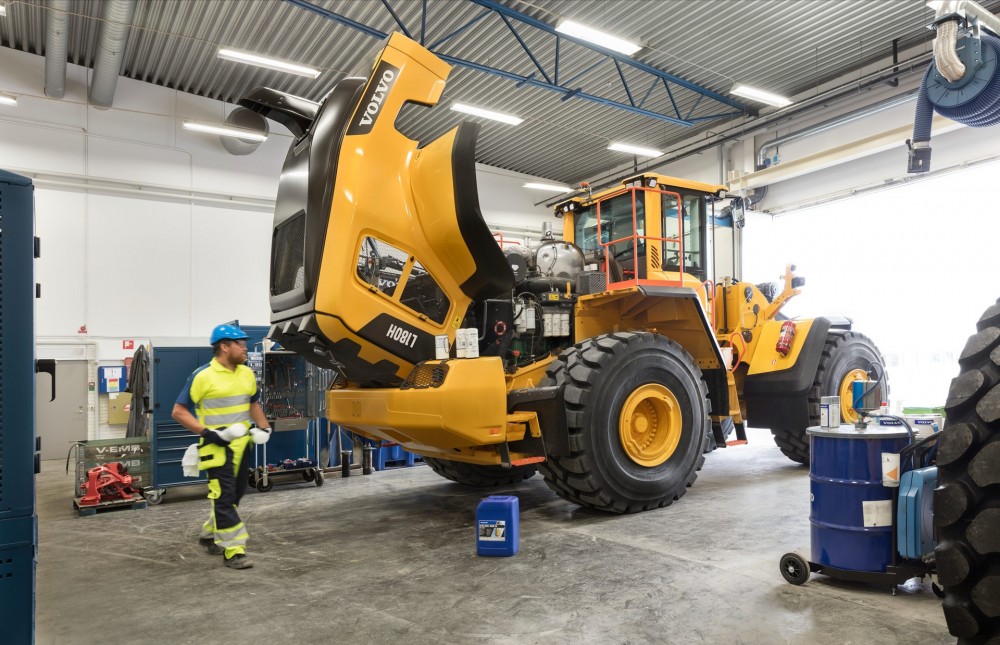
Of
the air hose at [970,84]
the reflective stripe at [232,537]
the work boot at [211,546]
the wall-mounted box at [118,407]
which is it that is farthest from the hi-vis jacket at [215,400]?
the wall-mounted box at [118,407]

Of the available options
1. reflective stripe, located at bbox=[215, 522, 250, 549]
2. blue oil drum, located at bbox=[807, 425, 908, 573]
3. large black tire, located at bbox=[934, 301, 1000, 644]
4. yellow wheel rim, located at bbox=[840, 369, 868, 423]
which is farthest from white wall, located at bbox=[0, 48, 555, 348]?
large black tire, located at bbox=[934, 301, 1000, 644]

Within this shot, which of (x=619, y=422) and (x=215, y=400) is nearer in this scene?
(x=215, y=400)

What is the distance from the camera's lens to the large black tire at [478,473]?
6.85 metres

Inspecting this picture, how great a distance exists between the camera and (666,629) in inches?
123

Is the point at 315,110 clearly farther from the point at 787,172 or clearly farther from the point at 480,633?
the point at 787,172

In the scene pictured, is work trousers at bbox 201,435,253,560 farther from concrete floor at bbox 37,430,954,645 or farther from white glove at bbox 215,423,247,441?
concrete floor at bbox 37,430,954,645

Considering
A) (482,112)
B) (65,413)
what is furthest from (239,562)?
(65,413)

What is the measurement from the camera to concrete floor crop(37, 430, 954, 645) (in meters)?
3.19

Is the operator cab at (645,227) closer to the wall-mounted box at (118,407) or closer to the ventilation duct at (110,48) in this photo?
the ventilation duct at (110,48)

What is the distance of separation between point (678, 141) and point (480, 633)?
572 inches

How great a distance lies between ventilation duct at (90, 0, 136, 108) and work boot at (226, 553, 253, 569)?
8.09 m

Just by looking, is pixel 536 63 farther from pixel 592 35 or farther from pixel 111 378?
pixel 111 378

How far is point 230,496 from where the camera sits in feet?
15.1

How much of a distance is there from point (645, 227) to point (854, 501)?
3.59 metres
